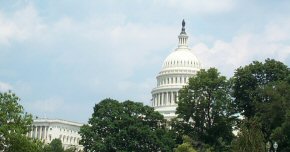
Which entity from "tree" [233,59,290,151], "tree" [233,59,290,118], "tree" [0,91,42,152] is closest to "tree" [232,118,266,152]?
"tree" [0,91,42,152]

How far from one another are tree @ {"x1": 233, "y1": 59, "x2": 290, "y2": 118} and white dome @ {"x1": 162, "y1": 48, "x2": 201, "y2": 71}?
9310 cm

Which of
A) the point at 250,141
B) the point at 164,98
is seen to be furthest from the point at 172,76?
the point at 250,141

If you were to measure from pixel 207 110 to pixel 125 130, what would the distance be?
12009mm

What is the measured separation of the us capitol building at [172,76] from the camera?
17400 cm

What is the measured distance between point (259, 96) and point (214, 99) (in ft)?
23.3

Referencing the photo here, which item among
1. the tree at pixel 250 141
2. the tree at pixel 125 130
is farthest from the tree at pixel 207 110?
the tree at pixel 250 141

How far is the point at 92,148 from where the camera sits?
88750mm

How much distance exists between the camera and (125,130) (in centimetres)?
9000

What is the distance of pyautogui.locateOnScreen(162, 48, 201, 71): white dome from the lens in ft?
590

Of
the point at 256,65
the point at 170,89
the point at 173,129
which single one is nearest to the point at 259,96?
the point at 256,65

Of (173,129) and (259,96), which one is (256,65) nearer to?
(259,96)

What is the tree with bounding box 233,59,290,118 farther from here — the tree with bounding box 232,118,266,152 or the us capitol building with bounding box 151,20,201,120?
the us capitol building with bounding box 151,20,201,120

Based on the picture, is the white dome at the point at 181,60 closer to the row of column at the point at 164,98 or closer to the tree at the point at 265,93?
the row of column at the point at 164,98

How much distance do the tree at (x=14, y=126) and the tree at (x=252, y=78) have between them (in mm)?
40800
